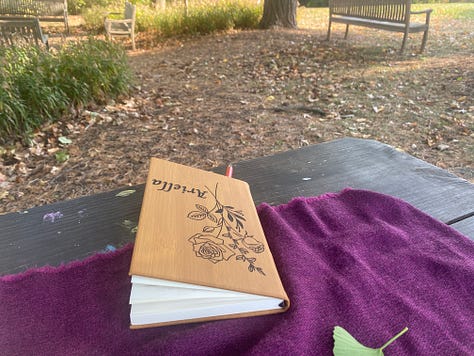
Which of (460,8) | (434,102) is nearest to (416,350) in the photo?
(434,102)

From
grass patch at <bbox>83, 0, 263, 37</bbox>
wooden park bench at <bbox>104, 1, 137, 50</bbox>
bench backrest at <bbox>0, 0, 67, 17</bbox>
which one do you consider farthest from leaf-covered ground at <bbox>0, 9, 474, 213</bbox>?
bench backrest at <bbox>0, 0, 67, 17</bbox>

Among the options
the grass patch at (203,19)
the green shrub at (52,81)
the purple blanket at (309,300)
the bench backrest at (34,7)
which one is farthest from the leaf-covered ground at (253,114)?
the bench backrest at (34,7)

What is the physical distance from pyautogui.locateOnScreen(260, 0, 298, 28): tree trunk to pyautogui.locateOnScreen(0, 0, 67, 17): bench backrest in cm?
515

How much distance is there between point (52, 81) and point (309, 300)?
362cm

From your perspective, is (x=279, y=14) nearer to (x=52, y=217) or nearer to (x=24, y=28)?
(x=24, y=28)

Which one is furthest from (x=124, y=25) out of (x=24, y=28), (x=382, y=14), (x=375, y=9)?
(x=382, y=14)

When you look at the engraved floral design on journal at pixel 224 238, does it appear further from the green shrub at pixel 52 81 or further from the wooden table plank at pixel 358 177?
the green shrub at pixel 52 81

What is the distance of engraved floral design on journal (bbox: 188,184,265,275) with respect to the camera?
2.46ft

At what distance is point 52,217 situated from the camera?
1168 mm

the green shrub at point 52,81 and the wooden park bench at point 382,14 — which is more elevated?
the wooden park bench at point 382,14

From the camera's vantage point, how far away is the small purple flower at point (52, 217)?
3.79 ft

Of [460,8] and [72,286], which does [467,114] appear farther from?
[460,8]

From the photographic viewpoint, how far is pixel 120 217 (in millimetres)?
1167

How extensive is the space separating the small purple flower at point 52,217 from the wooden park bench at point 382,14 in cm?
603
